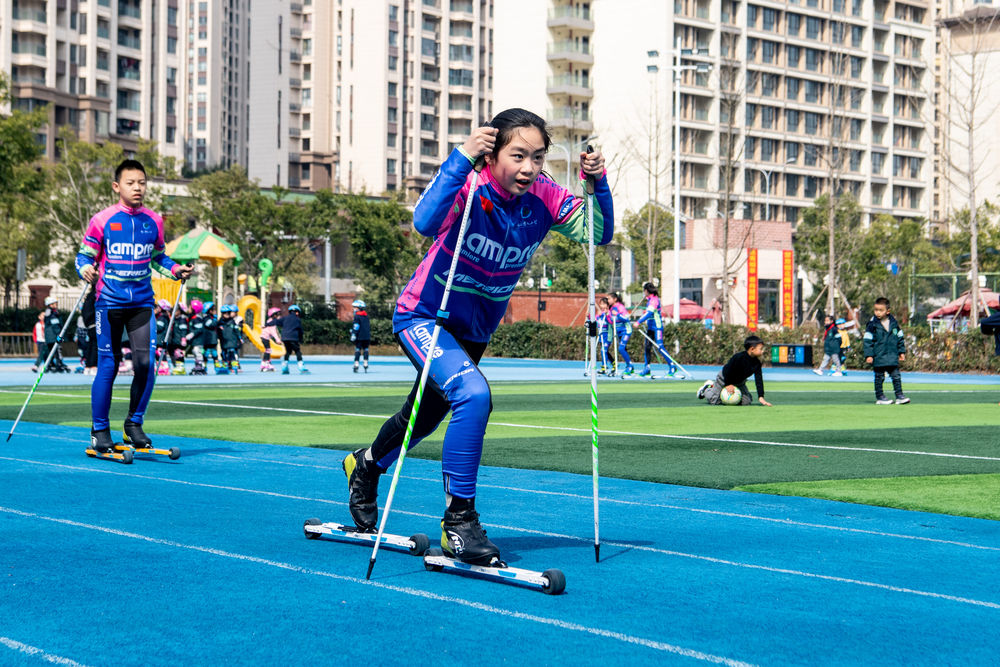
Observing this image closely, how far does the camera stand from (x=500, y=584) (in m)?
5.24

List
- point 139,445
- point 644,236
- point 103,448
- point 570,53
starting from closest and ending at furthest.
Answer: point 103,448
point 139,445
point 644,236
point 570,53

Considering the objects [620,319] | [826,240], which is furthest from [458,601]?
[826,240]

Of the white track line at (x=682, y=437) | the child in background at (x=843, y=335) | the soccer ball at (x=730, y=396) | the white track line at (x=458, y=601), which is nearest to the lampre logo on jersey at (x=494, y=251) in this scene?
the white track line at (x=458, y=601)

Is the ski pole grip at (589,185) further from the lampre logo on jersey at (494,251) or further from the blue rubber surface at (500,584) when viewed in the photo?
the blue rubber surface at (500,584)

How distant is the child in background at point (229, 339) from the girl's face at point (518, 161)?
2658cm

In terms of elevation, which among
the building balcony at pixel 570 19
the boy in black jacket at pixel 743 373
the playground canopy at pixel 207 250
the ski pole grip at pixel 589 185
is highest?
the building balcony at pixel 570 19

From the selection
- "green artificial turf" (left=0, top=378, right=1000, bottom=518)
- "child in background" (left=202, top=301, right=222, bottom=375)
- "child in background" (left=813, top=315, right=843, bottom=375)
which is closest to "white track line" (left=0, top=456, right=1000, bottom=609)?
"green artificial turf" (left=0, top=378, right=1000, bottom=518)

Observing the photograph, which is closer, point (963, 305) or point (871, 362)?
point (871, 362)

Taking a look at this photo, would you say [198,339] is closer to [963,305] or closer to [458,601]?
[458,601]

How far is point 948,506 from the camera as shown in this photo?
7.86 m

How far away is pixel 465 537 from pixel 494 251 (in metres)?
1.28

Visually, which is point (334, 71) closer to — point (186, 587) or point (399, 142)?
point (399, 142)

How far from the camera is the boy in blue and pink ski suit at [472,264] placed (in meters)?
5.32

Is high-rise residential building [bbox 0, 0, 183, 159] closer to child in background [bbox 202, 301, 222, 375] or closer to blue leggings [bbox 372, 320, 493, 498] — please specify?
child in background [bbox 202, 301, 222, 375]
